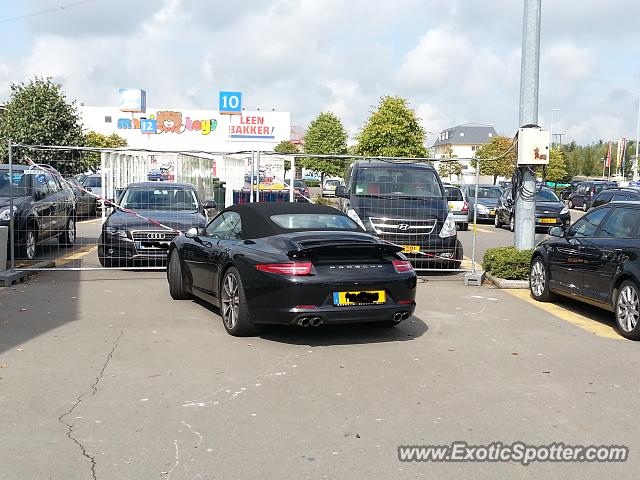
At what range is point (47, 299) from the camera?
390 inches

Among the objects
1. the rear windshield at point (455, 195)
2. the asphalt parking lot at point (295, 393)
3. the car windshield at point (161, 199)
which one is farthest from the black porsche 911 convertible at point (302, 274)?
the rear windshield at point (455, 195)

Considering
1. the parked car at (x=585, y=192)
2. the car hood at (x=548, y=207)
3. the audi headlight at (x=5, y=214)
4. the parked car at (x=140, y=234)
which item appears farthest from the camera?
the parked car at (x=585, y=192)

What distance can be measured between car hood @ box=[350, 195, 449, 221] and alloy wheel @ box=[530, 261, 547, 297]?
2.47 m

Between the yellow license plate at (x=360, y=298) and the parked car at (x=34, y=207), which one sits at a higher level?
the parked car at (x=34, y=207)

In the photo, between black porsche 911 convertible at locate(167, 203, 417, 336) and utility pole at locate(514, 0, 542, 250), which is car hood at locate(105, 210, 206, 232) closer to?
black porsche 911 convertible at locate(167, 203, 417, 336)

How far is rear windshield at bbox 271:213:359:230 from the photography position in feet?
26.6

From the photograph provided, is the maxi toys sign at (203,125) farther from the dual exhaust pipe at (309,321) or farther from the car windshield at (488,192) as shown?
the dual exhaust pipe at (309,321)

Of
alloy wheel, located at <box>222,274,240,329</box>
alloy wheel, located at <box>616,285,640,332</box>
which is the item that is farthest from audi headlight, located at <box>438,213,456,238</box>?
alloy wheel, located at <box>222,274,240,329</box>

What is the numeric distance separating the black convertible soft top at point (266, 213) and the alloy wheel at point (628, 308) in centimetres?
305

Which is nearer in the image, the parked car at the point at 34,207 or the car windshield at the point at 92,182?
the parked car at the point at 34,207

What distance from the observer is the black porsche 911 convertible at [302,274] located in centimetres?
707

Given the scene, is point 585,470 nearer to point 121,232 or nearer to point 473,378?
point 473,378

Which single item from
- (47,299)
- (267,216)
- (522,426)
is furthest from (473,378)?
(47,299)

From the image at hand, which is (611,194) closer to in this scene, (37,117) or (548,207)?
(548,207)
